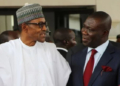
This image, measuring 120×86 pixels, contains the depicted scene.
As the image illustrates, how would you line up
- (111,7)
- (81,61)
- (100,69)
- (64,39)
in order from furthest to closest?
(111,7)
(64,39)
(81,61)
(100,69)

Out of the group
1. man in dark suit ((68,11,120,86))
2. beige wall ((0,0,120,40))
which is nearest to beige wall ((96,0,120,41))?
beige wall ((0,0,120,40))

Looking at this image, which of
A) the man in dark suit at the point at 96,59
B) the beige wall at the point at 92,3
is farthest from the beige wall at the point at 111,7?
the man in dark suit at the point at 96,59

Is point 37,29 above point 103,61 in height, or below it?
above

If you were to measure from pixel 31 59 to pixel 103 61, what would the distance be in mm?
685

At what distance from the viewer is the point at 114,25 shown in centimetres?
803

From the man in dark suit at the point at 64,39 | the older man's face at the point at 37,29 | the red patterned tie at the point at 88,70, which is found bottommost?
the man in dark suit at the point at 64,39

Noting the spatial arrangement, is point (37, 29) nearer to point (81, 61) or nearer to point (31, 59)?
point (31, 59)

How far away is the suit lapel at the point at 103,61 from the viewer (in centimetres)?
330

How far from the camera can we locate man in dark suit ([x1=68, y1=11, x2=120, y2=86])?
3270mm

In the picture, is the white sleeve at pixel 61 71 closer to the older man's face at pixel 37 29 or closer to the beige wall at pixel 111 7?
the older man's face at pixel 37 29

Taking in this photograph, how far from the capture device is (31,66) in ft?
10.5

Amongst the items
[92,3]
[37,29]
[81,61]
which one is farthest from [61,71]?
[92,3]

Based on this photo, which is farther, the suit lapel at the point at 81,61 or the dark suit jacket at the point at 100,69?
the suit lapel at the point at 81,61

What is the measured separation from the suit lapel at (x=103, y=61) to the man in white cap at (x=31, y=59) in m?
0.25
